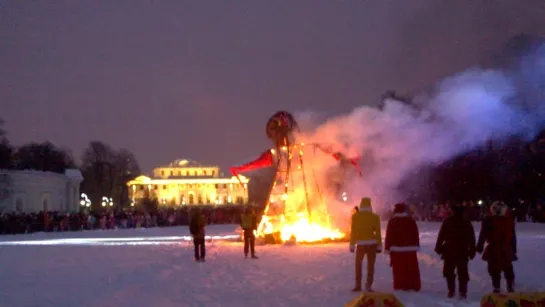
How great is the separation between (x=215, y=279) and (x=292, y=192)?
1404cm

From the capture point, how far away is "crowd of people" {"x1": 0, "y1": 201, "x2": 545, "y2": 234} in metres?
45.4

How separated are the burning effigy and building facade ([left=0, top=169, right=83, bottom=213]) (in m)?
38.2

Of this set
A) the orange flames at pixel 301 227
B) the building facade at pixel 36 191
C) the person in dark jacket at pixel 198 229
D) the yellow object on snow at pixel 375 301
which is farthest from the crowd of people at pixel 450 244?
the building facade at pixel 36 191

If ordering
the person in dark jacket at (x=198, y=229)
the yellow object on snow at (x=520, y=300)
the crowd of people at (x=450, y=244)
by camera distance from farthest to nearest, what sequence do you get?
1. the person in dark jacket at (x=198, y=229)
2. the crowd of people at (x=450, y=244)
3. the yellow object on snow at (x=520, y=300)

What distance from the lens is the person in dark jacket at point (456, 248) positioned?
456 inches

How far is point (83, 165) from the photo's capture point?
4114 inches

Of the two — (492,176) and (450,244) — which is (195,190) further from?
(450,244)

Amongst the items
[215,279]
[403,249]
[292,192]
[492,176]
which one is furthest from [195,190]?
[403,249]

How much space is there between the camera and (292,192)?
95.2ft

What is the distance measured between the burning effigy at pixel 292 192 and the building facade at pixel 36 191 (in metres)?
38.2

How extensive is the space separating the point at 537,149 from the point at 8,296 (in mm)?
29663

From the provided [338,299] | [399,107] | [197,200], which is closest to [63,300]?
[338,299]

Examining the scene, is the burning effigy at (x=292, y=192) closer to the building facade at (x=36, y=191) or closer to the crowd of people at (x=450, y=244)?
the crowd of people at (x=450, y=244)

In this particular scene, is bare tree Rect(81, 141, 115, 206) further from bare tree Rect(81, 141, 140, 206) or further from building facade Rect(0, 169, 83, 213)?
building facade Rect(0, 169, 83, 213)
